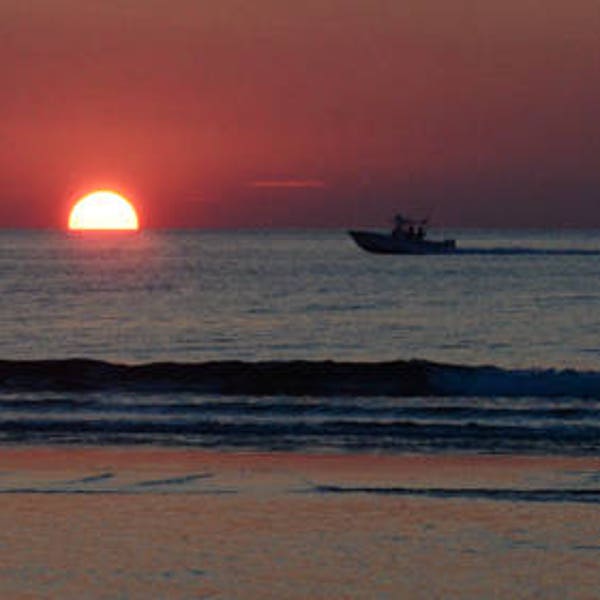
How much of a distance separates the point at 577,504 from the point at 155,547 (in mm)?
4681

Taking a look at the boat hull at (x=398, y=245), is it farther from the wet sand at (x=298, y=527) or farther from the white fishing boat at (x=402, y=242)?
the wet sand at (x=298, y=527)

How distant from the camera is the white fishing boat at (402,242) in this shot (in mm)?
164688

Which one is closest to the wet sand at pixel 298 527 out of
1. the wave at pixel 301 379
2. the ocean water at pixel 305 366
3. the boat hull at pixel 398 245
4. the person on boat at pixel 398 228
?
the ocean water at pixel 305 366

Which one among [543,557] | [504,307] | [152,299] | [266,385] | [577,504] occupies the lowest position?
[543,557]

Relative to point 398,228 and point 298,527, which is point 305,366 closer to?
point 298,527

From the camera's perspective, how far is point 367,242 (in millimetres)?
176750

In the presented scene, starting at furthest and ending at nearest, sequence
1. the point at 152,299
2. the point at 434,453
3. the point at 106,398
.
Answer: the point at 152,299, the point at 106,398, the point at 434,453

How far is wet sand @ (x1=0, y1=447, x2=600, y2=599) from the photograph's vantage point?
13.8 metres

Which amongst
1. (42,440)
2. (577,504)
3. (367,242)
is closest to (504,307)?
(42,440)

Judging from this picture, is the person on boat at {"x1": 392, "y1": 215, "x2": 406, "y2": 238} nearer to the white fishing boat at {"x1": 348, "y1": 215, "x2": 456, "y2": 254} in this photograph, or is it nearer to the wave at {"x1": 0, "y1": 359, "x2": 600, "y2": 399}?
the white fishing boat at {"x1": 348, "y1": 215, "x2": 456, "y2": 254}

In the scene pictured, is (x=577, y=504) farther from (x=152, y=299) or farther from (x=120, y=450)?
(x=152, y=299)

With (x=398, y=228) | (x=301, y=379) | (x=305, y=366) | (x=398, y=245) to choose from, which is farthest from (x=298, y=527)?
(x=398, y=245)

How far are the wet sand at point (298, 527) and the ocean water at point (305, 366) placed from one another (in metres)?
2.76

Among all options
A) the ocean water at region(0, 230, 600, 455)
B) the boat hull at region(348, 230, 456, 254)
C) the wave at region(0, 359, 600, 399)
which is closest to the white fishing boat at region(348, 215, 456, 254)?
the boat hull at region(348, 230, 456, 254)
